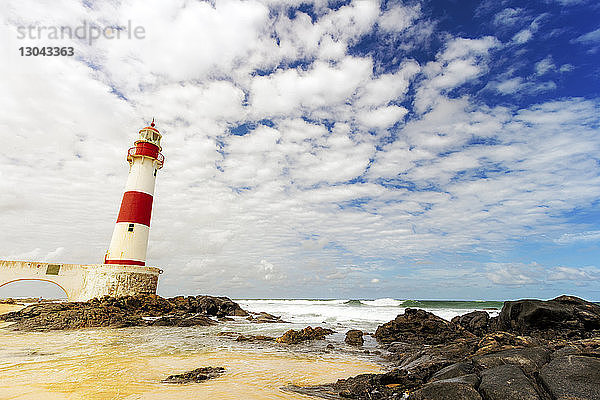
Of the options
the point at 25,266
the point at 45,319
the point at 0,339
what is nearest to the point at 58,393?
the point at 0,339

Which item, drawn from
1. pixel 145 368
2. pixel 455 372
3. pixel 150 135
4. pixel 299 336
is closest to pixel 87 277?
pixel 150 135

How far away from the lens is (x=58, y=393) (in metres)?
6.42

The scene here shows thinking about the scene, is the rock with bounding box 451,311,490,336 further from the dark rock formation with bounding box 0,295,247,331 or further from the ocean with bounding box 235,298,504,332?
the dark rock formation with bounding box 0,295,247,331

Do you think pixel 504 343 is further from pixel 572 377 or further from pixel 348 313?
pixel 348 313

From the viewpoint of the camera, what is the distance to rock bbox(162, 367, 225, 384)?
7520 mm

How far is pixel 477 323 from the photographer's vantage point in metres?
15.4

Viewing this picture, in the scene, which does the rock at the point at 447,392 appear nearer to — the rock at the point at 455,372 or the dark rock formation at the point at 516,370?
the dark rock formation at the point at 516,370

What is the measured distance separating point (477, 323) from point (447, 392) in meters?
12.6

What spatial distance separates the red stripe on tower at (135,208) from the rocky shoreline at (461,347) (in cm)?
619

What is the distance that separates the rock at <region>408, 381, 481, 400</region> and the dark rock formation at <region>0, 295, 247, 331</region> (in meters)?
18.7

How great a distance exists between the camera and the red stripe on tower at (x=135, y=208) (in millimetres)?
25188

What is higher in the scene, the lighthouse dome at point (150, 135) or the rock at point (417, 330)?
the lighthouse dome at point (150, 135)

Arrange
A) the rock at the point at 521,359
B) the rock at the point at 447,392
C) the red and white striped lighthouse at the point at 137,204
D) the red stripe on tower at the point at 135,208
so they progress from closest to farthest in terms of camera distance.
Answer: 1. the rock at the point at 447,392
2. the rock at the point at 521,359
3. the red and white striped lighthouse at the point at 137,204
4. the red stripe on tower at the point at 135,208

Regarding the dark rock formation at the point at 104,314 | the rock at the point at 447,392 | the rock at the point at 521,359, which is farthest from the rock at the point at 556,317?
the dark rock formation at the point at 104,314
